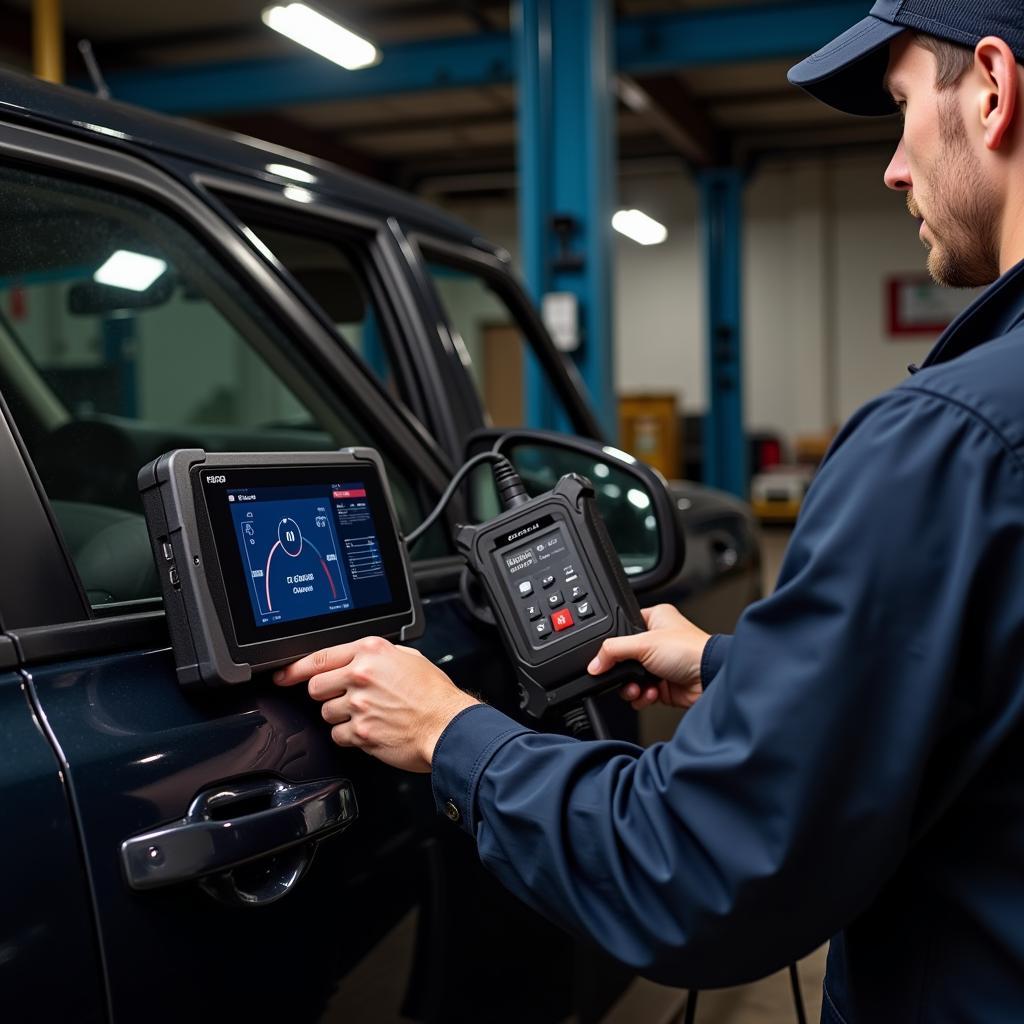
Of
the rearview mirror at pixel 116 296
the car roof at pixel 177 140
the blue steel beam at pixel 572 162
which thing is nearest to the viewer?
the car roof at pixel 177 140

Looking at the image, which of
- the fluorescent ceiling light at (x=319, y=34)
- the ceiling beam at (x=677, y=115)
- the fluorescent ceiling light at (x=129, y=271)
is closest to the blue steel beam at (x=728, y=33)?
the ceiling beam at (x=677, y=115)

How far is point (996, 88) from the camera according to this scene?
1.02 meters

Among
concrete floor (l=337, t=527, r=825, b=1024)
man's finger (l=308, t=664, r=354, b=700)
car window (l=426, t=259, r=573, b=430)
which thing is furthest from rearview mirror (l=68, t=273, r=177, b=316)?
car window (l=426, t=259, r=573, b=430)

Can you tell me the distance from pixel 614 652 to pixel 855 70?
2.25ft

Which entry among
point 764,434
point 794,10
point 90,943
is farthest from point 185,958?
point 764,434

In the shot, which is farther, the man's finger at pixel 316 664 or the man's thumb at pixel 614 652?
the man's thumb at pixel 614 652

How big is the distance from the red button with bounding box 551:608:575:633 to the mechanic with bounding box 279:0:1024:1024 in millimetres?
287

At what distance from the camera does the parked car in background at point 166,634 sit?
960 millimetres

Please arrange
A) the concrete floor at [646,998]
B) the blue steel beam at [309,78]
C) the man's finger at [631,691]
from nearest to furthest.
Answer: the concrete floor at [646,998] < the man's finger at [631,691] < the blue steel beam at [309,78]

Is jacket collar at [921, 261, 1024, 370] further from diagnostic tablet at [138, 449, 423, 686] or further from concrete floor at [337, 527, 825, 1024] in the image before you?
concrete floor at [337, 527, 825, 1024]

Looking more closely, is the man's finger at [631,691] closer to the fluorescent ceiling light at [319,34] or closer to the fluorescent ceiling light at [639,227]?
the fluorescent ceiling light at [319,34]

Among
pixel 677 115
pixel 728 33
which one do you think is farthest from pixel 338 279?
pixel 677 115

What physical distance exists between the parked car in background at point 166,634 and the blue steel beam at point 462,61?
6274mm

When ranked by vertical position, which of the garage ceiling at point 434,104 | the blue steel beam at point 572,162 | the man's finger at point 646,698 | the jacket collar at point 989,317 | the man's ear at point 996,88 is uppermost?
the garage ceiling at point 434,104
